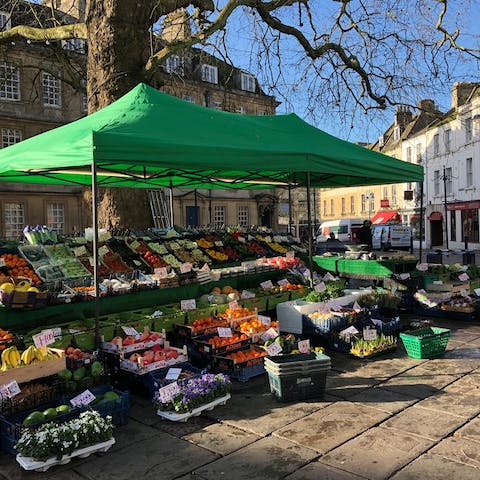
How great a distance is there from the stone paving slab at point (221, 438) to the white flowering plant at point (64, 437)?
715 mm

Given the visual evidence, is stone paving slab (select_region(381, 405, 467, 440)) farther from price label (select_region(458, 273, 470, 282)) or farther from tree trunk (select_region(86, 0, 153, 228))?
tree trunk (select_region(86, 0, 153, 228))

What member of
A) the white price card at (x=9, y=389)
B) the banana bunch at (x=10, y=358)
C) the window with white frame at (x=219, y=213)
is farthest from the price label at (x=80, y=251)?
the window with white frame at (x=219, y=213)

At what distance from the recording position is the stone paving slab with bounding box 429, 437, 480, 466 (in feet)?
11.5

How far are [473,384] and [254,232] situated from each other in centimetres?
703

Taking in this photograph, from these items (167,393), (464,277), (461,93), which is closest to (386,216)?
(461,93)

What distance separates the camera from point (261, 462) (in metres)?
3.60

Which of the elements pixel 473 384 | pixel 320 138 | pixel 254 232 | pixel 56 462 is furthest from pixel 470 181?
pixel 56 462

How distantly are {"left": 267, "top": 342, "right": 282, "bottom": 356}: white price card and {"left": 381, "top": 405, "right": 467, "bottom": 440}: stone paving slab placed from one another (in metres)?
1.37

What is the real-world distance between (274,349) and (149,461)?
6.39 ft

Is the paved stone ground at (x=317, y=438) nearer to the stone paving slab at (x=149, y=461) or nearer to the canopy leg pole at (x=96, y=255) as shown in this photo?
the stone paving slab at (x=149, y=461)

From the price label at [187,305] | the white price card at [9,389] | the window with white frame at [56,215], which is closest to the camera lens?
the white price card at [9,389]

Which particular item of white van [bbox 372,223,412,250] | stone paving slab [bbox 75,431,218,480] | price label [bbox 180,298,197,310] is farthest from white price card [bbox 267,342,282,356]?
white van [bbox 372,223,412,250]

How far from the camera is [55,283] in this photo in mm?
6418

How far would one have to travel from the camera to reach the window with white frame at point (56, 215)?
1046 inches
